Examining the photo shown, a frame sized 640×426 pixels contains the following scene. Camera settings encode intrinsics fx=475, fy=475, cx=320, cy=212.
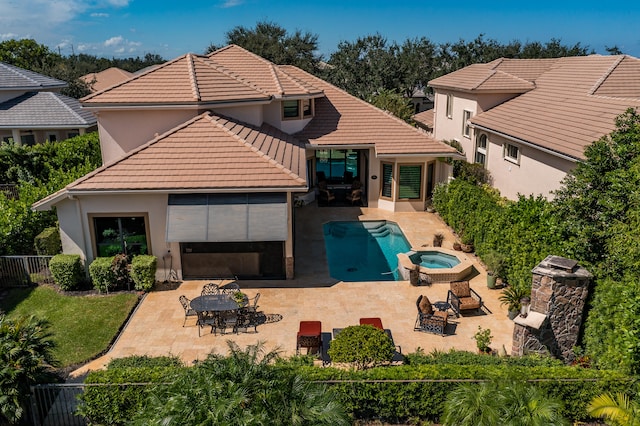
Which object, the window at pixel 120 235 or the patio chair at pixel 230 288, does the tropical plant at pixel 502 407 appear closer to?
the patio chair at pixel 230 288

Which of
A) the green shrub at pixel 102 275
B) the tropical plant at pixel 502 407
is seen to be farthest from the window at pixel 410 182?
the tropical plant at pixel 502 407

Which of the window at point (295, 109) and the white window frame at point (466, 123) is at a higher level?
the window at point (295, 109)

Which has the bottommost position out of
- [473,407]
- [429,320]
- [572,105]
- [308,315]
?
[308,315]

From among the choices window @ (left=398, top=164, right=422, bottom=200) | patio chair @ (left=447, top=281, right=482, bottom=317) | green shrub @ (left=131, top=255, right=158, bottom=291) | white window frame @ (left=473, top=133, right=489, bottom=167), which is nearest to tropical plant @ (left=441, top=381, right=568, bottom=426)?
patio chair @ (left=447, top=281, right=482, bottom=317)

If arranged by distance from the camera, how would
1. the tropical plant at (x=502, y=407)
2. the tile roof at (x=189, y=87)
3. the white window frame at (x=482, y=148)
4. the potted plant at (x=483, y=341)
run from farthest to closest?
the white window frame at (x=482, y=148) → the tile roof at (x=189, y=87) → the potted plant at (x=483, y=341) → the tropical plant at (x=502, y=407)

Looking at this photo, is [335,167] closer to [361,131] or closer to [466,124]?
[361,131]

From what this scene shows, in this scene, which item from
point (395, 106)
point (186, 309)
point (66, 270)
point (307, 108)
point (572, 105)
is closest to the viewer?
point (186, 309)

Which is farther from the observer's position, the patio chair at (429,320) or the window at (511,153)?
the window at (511,153)

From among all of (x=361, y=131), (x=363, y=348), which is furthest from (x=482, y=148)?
(x=363, y=348)

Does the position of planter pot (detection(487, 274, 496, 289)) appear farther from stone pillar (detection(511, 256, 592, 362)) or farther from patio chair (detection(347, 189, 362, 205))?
patio chair (detection(347, 189, 362, 205))
